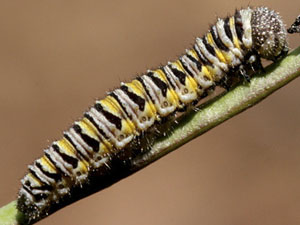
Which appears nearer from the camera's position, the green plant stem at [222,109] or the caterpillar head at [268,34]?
the green plant stem at [222,109]

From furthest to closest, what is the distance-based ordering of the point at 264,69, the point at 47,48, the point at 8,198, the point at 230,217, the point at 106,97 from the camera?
the point at 47,48
the point at 230,217
the point at 8,198
the point at 106,97
the point at 264,69

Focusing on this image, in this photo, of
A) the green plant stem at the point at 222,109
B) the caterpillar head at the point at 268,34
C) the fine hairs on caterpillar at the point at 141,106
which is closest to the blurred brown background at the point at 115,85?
the fine hairs on caterpillar at the point at 141,106

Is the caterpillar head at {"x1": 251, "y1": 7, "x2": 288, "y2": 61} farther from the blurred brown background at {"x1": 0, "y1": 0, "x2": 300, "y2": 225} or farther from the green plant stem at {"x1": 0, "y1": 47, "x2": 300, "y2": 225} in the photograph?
the blurred brown background at {"x1": 0, "y1": 0, "x2": 300, "y2": 225}

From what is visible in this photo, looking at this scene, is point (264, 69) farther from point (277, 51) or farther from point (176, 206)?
point (176, 206)

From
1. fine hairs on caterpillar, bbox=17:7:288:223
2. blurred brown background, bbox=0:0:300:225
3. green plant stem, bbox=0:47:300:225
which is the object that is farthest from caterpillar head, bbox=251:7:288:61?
blurred brown background, bbox=0:0:300:225

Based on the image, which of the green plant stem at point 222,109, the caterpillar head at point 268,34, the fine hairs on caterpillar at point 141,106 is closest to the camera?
the green plant stem at point 222,109

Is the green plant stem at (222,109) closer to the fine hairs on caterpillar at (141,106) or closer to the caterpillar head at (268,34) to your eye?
the fine hairs on caterpillar at (141,106)

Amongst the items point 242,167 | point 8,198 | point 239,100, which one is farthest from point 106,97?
point 242,167
